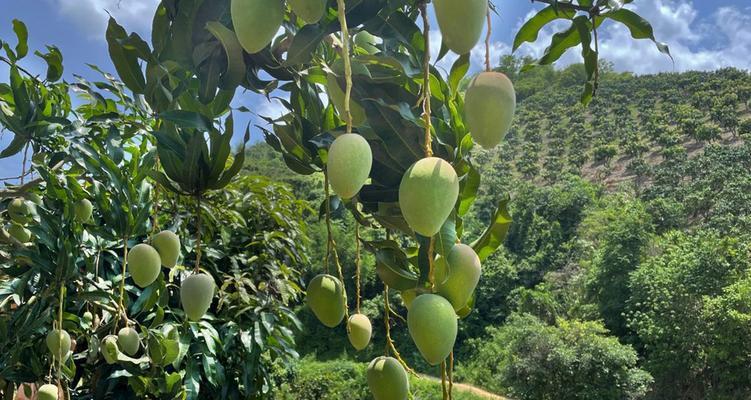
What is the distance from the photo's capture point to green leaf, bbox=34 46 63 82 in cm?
138

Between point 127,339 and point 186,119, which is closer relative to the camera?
point 186,119

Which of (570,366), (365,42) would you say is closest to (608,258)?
(570,366)

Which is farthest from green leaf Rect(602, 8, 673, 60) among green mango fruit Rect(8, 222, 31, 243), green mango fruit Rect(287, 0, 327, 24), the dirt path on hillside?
the dirt path on hillside

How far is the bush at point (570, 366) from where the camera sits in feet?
33.5

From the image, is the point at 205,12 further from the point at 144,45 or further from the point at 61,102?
the point at 61,102

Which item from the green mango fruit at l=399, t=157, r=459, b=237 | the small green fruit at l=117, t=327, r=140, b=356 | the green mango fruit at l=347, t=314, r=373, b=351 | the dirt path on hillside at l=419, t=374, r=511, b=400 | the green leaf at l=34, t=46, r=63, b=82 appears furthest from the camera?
the dirt path on hillside at l=419, t=374, r=511, b=400

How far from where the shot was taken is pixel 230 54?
56cm

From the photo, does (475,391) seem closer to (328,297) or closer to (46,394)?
(46,394)

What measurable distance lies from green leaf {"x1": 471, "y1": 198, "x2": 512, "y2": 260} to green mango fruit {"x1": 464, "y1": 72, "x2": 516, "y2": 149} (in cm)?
11

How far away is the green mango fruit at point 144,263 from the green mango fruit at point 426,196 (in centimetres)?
49

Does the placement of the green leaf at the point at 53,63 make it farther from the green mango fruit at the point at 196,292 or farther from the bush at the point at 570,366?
the bush at the point at 570,366

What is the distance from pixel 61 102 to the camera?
1624 millimetres

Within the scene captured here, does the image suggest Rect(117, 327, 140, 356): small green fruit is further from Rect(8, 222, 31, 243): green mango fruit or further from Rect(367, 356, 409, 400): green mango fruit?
Rect(367, 356, 409, 400): green mango fruit

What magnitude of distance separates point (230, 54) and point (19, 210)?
97cm
